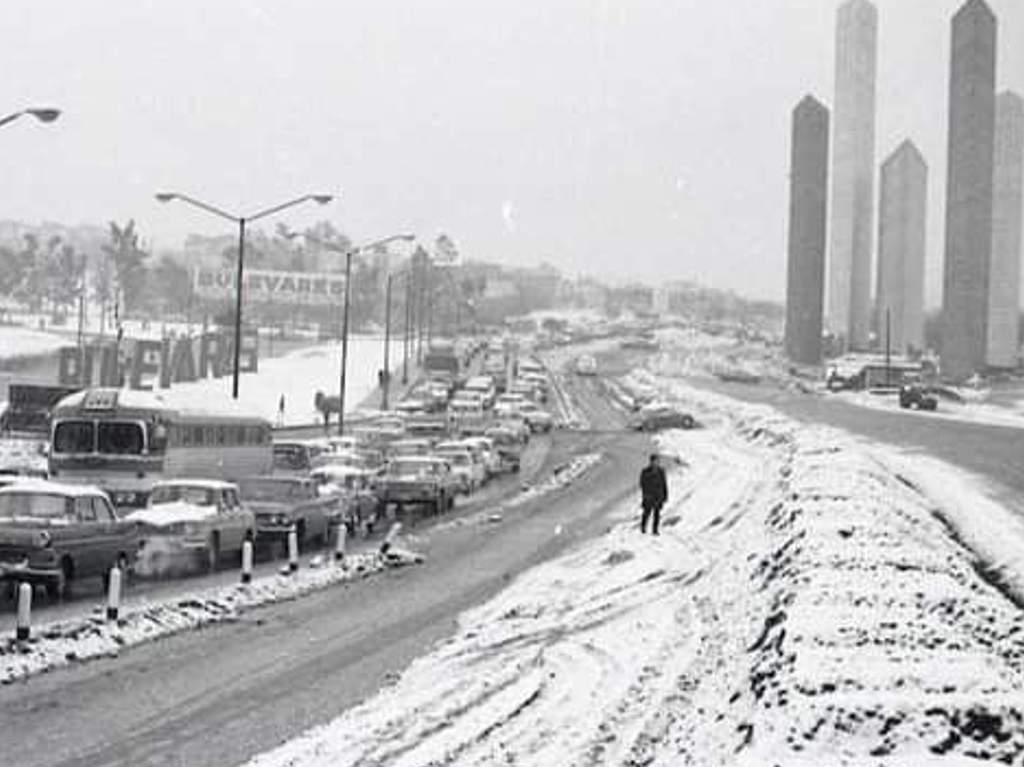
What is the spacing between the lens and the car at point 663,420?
8825 centimetres

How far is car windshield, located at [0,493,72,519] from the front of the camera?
2408cm

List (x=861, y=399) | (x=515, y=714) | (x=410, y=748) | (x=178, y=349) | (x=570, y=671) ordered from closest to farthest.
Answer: (x=410, y=748)
(x=515, y=714)
(x=570, y=671)
(x=178, y=349)
(x=861, y=399)

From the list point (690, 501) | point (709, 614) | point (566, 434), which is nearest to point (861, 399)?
point (566, 434)

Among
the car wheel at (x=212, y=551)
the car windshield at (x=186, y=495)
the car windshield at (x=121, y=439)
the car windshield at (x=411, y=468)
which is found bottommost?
the car wheel at (x=212, y=551)

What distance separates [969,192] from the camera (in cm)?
15838

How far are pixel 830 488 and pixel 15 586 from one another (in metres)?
14.8

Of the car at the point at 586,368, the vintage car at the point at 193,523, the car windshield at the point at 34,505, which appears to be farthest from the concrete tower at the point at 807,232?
the car windshield at the point at 34,505

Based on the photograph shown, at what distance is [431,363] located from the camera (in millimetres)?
118875

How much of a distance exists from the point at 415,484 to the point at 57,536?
66.2 ft

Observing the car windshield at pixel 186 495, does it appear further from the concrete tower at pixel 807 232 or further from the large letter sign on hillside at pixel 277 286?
the concrete tower at pixel 807 232

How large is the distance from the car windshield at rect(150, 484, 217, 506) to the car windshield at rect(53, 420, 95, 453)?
6.29 metres

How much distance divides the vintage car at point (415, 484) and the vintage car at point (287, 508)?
7637 millimetres

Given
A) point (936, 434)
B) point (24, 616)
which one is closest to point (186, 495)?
point (24, 616)

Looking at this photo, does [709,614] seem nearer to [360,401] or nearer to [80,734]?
[80,734]
